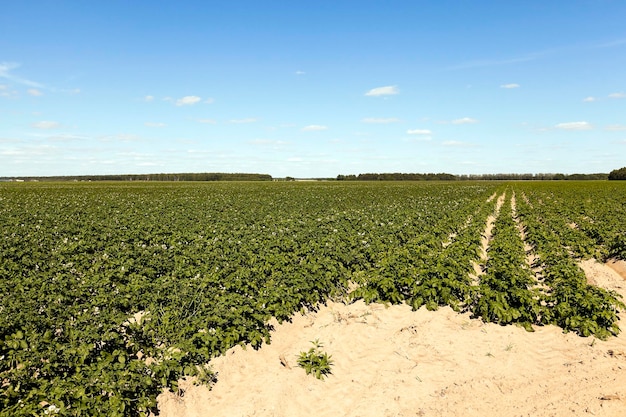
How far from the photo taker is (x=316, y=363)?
6.96m

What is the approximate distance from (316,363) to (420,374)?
1.86m

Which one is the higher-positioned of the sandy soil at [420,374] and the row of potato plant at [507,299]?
the row of potato plant at [507,299]

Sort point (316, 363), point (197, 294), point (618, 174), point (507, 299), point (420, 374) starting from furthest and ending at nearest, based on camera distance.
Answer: point (618, 174) → point (507, 299) → point (197, 294) → point (316, 363) → point (420, 374)

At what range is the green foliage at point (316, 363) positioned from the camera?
6.68m

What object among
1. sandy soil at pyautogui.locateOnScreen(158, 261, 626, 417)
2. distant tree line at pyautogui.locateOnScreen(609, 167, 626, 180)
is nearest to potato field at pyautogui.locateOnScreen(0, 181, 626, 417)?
sandy soil at pyautogui.locateOnScreen(158, 261, 626, 417)

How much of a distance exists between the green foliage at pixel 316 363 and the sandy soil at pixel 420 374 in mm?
128

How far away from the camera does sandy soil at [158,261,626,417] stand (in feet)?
18.7

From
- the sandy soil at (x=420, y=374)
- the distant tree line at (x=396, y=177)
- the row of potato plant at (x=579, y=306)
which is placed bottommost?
the sandy soil at (x=420, y=374)

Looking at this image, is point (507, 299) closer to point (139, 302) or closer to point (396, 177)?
point (139, 302)

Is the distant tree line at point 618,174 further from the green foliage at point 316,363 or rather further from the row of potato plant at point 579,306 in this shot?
the green foliage at point 316,363

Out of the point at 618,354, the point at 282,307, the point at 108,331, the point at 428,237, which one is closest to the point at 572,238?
the point at 428,237

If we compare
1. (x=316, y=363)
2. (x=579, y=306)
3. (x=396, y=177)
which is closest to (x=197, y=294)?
(x=316, y=363)

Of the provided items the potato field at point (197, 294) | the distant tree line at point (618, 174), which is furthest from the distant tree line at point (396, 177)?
the potato field at point (197, 294)

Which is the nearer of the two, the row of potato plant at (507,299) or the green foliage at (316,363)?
the green foliage at (316,363)
